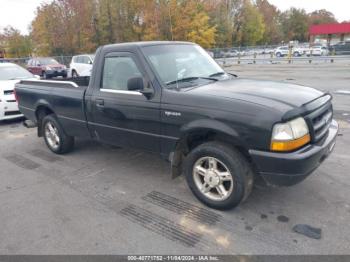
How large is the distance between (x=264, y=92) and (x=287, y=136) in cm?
66

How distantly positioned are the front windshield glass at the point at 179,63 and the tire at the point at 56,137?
239cm

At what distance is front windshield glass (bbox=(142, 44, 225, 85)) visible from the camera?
3.64 m

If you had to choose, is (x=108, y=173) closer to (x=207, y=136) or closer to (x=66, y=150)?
(x=66, y=150)

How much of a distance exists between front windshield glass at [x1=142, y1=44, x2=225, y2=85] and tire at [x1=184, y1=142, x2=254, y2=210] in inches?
39.3

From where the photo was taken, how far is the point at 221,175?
321 centimetres

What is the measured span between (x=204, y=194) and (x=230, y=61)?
2776 centimetres

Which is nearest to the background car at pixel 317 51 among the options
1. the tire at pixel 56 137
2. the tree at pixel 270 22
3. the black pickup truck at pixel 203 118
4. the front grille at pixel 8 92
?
the front grille at pixel 8 92

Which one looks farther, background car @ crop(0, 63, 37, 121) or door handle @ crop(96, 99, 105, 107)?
background car @ crop(0, 63, 37, 121)

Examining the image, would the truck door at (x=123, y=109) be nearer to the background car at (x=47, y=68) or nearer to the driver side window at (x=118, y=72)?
the driver side window at (x=118, y=72)

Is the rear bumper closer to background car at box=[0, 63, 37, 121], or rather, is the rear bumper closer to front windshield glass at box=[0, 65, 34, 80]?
background car at box=[0, 63, 37, 121]

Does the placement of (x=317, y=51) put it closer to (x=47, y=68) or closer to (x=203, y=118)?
(x=47, y=68)

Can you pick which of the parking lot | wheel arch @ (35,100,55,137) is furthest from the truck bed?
the parking lot

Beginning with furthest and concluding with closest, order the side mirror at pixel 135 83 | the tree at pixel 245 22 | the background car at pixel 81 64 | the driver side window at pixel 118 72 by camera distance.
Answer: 1. the tree at pixel 245 22
2. the background car at pixel 81 64
3. the driver side window at pixel 118 72
4. the side mirror at pixel 135 83

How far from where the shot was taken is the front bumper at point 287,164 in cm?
272
